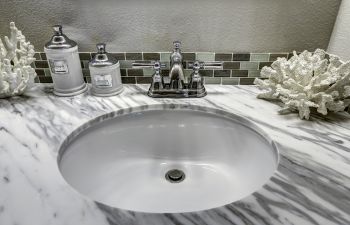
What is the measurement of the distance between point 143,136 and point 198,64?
275 millimetres

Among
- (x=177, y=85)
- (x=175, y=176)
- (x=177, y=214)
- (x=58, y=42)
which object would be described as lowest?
(x=175, y=176)

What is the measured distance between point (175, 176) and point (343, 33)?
63 centimetres

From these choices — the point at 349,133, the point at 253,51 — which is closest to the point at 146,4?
the point at 253,51

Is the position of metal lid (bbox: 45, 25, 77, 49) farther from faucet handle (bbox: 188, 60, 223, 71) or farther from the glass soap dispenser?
faucet handle (bbox: 188, 60, 223, 71)

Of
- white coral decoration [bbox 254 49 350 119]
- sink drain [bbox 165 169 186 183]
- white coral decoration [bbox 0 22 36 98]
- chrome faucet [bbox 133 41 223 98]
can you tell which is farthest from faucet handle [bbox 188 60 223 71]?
white coral decoration [bbox 0 22 36 98]

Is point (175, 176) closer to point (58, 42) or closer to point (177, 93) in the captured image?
point (177, 93)

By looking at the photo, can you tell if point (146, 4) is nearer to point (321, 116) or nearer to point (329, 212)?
point (321, 116)

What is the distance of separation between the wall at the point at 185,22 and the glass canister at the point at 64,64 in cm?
9

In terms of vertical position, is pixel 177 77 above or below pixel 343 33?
below

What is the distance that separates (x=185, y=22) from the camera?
878 millimetres

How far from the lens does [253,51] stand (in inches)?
35.8

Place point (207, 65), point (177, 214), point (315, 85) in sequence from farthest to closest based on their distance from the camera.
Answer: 1. point (207, 65)
2. point (315, 85)
3. point (177, 214)

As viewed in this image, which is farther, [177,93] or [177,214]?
[177,93]

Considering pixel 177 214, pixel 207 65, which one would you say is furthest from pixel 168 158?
pixel 177 214
